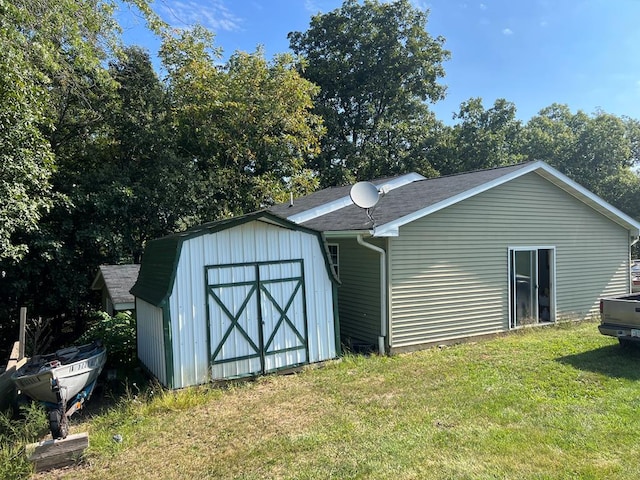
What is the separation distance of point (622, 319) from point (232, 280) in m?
6.54

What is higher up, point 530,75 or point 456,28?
point 456,28

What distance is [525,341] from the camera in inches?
356

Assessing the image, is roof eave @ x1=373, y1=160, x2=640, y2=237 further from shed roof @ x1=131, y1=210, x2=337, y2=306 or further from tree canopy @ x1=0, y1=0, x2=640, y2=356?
tree canopy @ x1=0, y1=0, x2=640, y2=356

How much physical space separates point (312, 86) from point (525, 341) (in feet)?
51.9

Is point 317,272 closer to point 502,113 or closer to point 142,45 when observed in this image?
point 142,45

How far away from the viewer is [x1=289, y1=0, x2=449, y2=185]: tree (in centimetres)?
2545

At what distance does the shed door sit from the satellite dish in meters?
2.01

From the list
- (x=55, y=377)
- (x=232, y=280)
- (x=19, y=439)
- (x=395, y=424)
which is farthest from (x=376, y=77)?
(x=19, y=439)

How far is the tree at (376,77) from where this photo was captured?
1002 inches

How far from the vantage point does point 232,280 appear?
22.6ft

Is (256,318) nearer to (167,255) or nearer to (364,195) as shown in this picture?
(167,255)

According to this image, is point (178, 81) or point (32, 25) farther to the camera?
point (178, 81)

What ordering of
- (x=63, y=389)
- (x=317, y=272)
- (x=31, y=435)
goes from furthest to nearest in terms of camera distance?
(x=317, y=272)
(x=63, y=389)
(x=31, y=435)

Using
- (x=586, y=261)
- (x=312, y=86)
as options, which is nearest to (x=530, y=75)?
(x=312, y=86)
